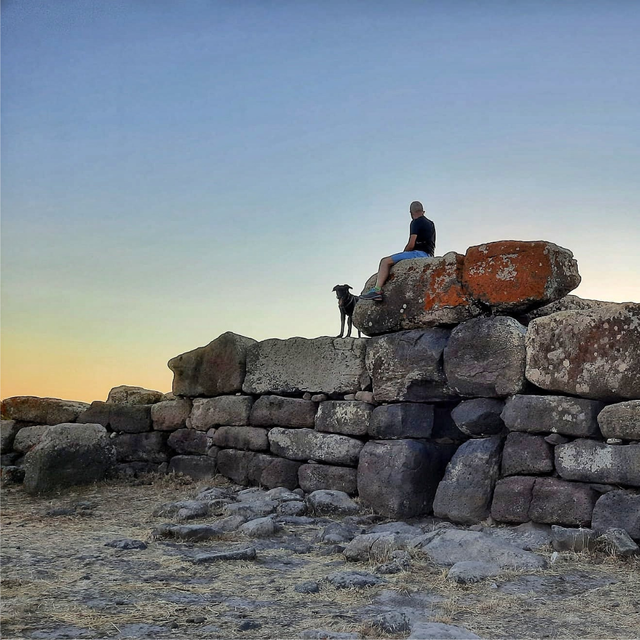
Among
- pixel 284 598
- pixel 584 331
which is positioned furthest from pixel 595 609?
pixel 584 331

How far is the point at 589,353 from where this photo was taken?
6.82 metres

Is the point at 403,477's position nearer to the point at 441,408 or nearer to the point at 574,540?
the point at 441,408

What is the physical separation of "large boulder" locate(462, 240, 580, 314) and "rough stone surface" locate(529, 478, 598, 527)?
1904 millimetres

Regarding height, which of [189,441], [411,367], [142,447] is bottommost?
[142,447]

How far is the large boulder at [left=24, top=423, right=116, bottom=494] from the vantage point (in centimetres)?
1001

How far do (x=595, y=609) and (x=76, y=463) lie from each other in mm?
7793

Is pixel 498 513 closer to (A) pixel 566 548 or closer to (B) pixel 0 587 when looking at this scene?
(A) pixel 566 548

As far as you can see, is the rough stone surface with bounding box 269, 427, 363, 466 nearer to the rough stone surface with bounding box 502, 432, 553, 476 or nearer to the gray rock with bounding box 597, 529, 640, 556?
the rough stone surface with bounding box 502, 432, 553, 476

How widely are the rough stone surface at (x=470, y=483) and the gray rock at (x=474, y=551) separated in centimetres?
128

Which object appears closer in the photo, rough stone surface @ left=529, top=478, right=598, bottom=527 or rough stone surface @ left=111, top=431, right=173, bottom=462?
rough stone surface @ left=529, top=478, right=598, bottom=527

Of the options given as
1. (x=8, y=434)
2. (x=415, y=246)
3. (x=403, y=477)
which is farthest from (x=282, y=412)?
(x=8, y=434)

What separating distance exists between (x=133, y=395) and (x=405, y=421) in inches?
239

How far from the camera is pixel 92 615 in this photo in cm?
440

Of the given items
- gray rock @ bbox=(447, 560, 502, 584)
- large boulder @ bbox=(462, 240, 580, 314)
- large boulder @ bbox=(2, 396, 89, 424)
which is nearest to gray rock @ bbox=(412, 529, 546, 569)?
gray rock @ bbox=(447, 560, 502, 584)
